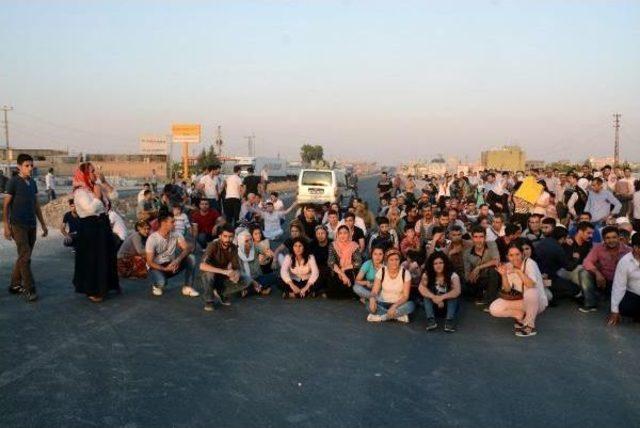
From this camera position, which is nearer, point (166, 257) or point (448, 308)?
point (448, 308)

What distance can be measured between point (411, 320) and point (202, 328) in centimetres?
261

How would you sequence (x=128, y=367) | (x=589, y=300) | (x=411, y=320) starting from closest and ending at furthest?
(x=128, y=367)
(x=411, y=320)
(x=589, y=300)

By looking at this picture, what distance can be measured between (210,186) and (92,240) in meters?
7.44

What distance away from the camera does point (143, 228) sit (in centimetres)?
1044

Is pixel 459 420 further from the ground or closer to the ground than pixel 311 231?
closer to the ground

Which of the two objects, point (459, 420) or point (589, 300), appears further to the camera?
point (589, 300)

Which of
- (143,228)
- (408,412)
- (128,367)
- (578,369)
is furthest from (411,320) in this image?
(143,228)

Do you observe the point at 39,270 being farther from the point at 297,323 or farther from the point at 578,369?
the point at 578,369

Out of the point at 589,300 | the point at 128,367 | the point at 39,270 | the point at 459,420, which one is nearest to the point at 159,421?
the point at 128,367

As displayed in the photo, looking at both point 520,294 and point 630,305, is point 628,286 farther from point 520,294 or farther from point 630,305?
point 520,294

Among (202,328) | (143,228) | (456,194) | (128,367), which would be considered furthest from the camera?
(456,194)

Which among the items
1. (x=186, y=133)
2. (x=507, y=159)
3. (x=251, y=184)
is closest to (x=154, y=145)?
(x=186, y=133)

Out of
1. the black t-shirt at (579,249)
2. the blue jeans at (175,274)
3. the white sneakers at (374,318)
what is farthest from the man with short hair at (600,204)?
the blue jeans at (175,274)

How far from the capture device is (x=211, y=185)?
15.7m
